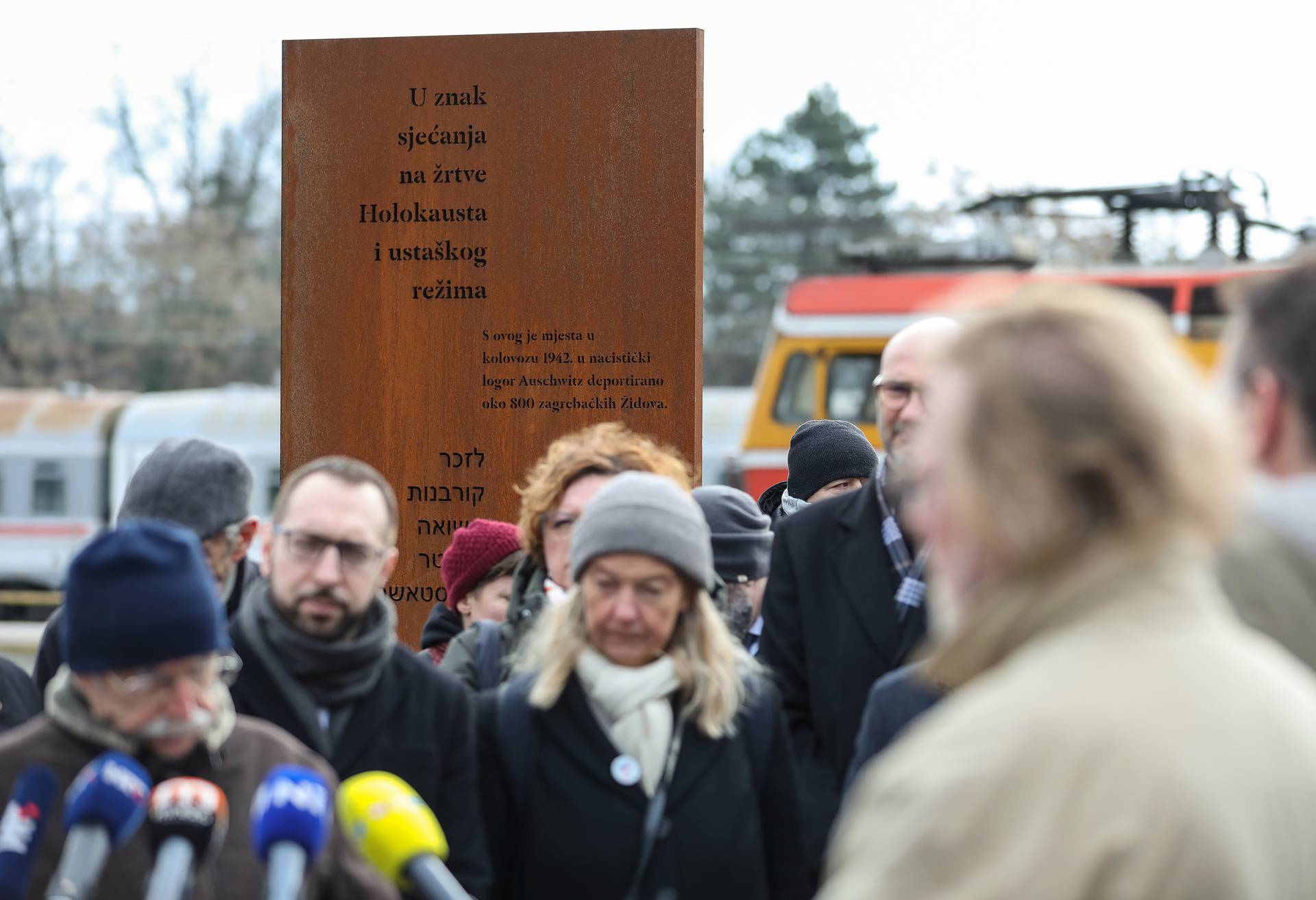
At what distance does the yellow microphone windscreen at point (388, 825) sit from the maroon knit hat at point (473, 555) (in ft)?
8.34

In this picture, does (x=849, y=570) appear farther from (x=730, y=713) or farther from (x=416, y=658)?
(x=416, y=658)

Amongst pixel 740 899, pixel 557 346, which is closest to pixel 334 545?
pixel 740 899

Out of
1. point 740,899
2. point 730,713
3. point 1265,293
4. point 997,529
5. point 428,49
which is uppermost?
point 428,49

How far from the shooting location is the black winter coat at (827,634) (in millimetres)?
3947

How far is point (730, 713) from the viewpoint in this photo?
11.4ft

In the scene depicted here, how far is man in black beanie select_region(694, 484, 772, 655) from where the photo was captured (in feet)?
16.0

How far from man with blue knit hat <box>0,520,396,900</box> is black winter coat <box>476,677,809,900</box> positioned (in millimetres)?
734

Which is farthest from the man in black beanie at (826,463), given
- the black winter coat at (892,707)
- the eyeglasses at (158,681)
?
the eyeglasses at (158,681)

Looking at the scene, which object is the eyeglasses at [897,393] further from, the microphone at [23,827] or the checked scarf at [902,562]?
the microphone at [23,827]

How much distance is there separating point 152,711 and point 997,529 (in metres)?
1.63

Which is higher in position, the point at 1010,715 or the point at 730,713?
the point at 1010,715

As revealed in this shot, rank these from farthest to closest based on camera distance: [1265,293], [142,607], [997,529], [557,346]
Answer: [557,346] → [142,607] → [1265,293] → [997,529]

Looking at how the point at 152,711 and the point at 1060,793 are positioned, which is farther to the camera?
the point at 152,711

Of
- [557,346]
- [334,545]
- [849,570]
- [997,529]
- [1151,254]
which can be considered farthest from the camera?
[1151,254]
